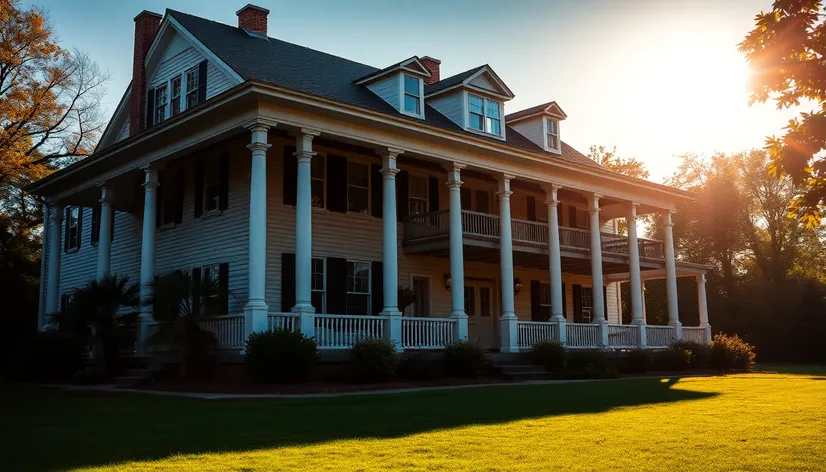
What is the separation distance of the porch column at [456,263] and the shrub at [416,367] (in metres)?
2.43

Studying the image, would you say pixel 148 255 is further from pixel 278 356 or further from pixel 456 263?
pixel 456 263

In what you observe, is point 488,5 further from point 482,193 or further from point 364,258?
point 482,193

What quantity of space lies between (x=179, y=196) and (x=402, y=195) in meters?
7.17

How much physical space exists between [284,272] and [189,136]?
4.53 m

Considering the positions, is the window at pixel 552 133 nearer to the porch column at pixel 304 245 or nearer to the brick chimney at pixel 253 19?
the brick chimney at pixel 253 19

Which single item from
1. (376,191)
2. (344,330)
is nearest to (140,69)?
(376,191)

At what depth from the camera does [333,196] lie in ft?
75.8

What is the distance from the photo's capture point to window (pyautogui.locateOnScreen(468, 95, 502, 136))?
25.8 metres

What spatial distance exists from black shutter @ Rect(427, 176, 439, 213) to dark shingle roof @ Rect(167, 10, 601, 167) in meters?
2.05

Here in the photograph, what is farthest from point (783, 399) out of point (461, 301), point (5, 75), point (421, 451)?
point (5, 75)

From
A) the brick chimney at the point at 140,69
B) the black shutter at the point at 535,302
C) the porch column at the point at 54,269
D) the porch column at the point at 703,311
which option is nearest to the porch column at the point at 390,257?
the brick chimney at the point at 140,69

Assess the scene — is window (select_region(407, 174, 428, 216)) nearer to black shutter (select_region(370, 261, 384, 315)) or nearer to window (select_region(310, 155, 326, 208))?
black shutter (select_region(370, 261, 384, 315))

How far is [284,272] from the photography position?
21.6 metres

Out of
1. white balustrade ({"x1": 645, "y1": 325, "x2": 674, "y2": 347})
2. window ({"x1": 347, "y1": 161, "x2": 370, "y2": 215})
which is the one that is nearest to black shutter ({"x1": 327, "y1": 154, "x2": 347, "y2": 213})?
window ({"x1": 347, "y1": 161, "x2": 370, "y2": 215})
